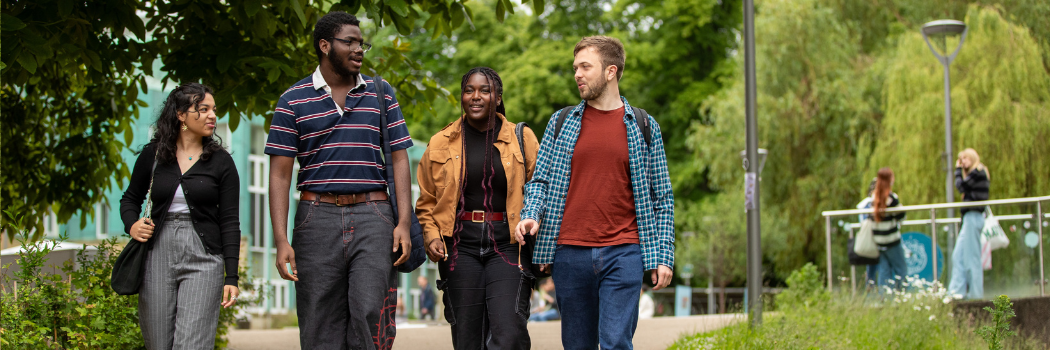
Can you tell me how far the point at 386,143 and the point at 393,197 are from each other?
0.25 m

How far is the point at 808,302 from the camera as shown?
10.8 meters

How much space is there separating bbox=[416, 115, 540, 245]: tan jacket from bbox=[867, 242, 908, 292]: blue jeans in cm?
891

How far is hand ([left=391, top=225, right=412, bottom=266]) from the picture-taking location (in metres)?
4.48

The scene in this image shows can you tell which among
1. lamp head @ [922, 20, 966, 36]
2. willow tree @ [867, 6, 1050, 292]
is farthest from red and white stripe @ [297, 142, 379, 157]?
willow tree @ [867, 6, 1050, 292]

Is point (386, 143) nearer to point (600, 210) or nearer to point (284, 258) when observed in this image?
point (284, 258)

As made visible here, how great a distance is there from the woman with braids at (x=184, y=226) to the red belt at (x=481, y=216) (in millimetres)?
1070

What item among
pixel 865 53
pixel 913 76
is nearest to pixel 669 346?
pixel 913 76

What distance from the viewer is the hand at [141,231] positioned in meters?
4.53

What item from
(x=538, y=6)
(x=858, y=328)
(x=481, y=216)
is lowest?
(x=858, y=328)

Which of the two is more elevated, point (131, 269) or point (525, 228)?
point (525, 228)

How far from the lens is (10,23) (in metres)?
5.12

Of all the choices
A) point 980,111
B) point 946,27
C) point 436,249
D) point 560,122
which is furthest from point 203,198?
point 980,111

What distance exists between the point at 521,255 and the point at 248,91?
268cm

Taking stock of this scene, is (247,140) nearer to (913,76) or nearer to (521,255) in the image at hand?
(913,76)
